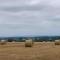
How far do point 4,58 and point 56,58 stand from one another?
2.99 meters

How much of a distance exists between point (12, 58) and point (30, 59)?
3.74 ft

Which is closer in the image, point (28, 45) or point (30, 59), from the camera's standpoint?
point (30, 59)

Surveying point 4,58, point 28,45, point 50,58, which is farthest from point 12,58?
point 28,45

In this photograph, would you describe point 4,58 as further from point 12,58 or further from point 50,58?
point 50,58

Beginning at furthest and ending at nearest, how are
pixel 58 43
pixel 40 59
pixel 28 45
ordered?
pixel 58 43 → pixel 28 45 → pixel 40 59

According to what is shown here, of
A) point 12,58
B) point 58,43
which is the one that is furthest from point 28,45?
point 12,58

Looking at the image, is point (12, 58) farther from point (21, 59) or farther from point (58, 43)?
point (58, 43)

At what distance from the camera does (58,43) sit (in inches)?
1009

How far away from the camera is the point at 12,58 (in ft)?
44.9

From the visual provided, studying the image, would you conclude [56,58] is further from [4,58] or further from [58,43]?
[58,43]

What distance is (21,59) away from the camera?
13336 mm

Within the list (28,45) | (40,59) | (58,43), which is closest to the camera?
(40,59)

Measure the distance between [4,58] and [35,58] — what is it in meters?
1.81

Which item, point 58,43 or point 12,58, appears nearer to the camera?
point 12,58
